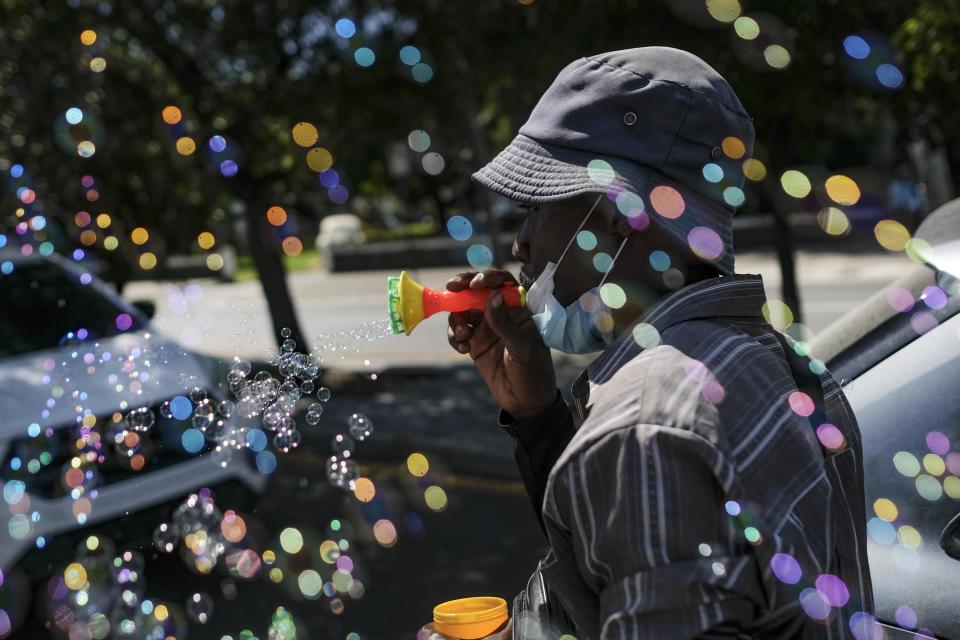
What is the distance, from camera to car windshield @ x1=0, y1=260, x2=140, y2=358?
17.9 feet

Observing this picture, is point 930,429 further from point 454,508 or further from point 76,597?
point 454,508

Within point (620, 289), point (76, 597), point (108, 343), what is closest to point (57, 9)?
point (108, 343)

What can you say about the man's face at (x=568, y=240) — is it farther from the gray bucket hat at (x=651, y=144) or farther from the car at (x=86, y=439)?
the car at (x=86, y=439)

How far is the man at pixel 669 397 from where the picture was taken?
1.09 meters

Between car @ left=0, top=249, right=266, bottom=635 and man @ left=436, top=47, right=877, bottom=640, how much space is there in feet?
9.54

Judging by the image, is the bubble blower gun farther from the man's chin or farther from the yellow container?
the yellow container

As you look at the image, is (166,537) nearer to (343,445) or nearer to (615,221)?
(343,445)

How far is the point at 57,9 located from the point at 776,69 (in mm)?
5500

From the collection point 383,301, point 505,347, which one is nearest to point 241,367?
point 505,347

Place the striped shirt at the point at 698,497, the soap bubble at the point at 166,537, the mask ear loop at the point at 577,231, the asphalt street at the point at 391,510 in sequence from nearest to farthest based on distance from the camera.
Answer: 1. the striped shirt at the point at 698,497
2. the mask ear loop at the point at 577,231
3. the soap bubble at the point at 166,537
4. the asphalt street at the point at 391,510

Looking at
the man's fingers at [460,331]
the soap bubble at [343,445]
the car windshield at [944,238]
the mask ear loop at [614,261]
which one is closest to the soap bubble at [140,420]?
the soap bubble at [343,445]

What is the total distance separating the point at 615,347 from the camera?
1.28 meters

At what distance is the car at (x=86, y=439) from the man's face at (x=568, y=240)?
9.26 feet

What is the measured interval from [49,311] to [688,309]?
5244 millimetres
